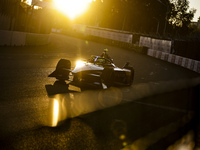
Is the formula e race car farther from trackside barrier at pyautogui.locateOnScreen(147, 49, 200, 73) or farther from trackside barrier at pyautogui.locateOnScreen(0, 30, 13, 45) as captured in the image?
trackside barrier at pyautogui.locateOnScreen(147, 49, 200, 73)

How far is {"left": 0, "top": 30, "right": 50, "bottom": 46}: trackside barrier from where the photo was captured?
21.4 m

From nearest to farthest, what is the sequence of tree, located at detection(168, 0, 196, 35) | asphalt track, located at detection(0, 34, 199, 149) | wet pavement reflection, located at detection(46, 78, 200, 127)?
asphalt track, located at detection(0, 34, 199, 149)
wet pavement reflection, located at detection(46, 78, 200, 127)
tree, located at detection(168, 0, 196, 35)

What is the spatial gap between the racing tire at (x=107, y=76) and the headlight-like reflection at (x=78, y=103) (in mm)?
349

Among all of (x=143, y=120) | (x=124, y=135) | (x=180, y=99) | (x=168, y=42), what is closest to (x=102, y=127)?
(x=124, y=135)

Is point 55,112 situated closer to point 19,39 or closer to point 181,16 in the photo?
point 19,39

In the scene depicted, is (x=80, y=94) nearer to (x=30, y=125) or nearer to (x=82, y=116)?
(x=82, y=116)

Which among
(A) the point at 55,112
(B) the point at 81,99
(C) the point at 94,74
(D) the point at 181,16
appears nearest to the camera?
(A) the point at 55,112

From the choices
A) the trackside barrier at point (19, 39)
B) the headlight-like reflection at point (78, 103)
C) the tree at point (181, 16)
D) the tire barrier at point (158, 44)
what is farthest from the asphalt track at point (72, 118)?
the tree at point (181, 16)

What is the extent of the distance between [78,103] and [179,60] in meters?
23.9

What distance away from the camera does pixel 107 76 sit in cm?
1065

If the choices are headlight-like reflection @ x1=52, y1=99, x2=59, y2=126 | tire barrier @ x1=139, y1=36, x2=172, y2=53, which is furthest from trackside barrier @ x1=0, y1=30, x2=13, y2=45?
tire barrier @ x1=139, y1=36, x2=172, y2=53

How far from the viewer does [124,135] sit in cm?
592

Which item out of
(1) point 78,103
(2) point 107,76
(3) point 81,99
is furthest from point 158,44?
(1) point 78,103

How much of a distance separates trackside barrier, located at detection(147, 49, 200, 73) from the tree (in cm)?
7118
